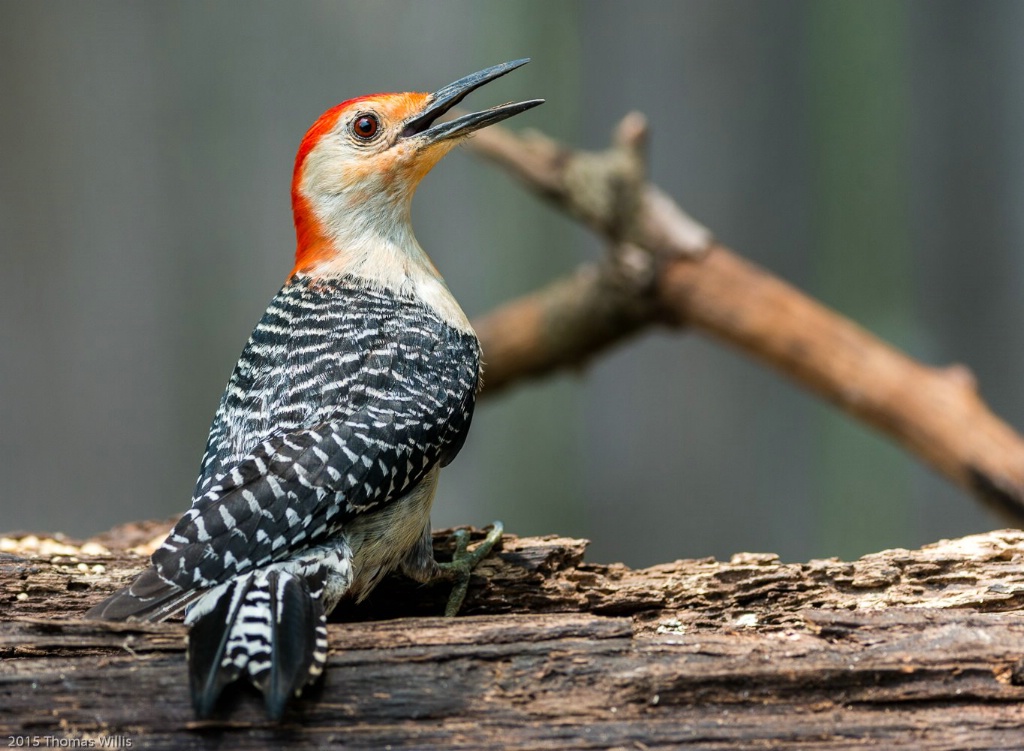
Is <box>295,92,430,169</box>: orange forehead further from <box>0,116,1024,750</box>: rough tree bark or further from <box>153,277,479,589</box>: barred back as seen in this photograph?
<box>0,116,1024,750</box>: rough tree bark

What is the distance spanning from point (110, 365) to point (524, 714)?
17.8 feet

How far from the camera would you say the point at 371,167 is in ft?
12.2

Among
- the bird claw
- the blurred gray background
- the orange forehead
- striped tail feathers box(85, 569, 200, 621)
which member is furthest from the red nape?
the blurred gray background

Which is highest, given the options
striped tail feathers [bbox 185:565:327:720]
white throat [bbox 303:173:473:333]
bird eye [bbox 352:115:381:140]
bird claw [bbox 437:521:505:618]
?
bird eye [bbox 352:115:381:140]

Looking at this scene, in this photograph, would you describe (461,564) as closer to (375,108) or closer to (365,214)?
(365,214)

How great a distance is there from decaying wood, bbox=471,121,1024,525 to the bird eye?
2.08 meters

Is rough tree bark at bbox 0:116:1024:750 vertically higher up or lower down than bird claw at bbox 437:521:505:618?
lower down

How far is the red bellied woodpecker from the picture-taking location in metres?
2.56

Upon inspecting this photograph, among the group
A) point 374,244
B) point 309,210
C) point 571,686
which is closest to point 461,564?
point 571,686

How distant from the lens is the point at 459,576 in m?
3.36

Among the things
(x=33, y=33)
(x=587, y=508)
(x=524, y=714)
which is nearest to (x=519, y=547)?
(x=524, y=714)

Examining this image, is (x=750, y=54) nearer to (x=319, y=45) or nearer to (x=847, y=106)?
(x=847, y=106)

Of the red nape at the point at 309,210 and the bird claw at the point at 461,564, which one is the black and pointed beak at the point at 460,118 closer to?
the red nape at the point at 309,210

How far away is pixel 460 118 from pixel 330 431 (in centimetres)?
143
